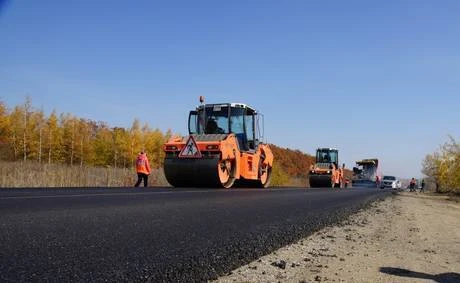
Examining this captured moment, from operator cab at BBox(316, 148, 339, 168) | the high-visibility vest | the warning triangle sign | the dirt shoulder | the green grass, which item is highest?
operator cab at BBox(316, 148, 339, 168)

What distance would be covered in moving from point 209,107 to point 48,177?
657 cm

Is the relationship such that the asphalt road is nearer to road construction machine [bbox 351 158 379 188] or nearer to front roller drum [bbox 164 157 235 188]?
front roller drum [bbox 164 157 235 188]

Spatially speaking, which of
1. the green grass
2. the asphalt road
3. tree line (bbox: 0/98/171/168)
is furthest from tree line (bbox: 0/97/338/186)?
the asphalt road

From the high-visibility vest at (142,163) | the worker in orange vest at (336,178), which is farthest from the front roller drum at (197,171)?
the worker in orange vest at (336,178)

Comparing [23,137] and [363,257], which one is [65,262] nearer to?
[363,257]

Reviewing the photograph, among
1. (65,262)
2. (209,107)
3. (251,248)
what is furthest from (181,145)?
(65,262)

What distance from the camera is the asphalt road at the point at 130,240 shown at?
10.4 ft

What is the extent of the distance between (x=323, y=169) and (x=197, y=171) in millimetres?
20389

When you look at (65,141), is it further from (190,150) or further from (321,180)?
(190,150)

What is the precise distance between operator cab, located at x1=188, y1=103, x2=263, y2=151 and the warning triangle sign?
2327 millimetres

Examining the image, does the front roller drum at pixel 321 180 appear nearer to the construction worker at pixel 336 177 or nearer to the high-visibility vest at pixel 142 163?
the construction worker at pixel 336 177

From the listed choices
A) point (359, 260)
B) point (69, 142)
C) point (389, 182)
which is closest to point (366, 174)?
point (389, 182)

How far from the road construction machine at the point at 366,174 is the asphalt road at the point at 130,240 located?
158 feet

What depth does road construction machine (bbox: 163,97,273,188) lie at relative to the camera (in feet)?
49.9
